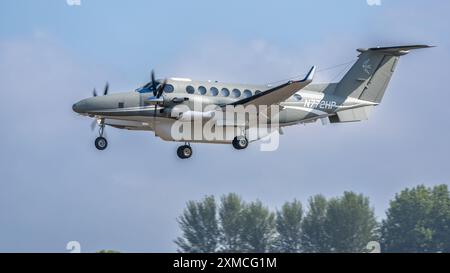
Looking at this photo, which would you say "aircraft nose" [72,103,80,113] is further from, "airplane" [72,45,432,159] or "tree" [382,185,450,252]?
"tree" [382,185,450,252]

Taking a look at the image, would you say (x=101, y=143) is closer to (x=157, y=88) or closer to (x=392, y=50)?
(x=157, y=88)

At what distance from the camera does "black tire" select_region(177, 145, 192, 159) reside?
43.3 m

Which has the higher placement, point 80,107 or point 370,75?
point 370,75

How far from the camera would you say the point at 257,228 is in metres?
55.5

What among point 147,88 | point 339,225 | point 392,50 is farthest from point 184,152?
point 339,225

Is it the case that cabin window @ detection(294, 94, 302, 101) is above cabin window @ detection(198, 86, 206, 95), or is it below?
above

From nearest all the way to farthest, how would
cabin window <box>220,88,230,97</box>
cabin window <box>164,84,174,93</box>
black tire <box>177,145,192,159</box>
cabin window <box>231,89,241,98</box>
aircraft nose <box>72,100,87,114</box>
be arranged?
aircraft nose <box>72,100,87,114</box> < cabin window <box>164,84,174,93</box> < cabin window <box>220,88,230,97</box> < cabin window <box>231,89,241,98</box> < black tire <box>177,145,192,159</box>

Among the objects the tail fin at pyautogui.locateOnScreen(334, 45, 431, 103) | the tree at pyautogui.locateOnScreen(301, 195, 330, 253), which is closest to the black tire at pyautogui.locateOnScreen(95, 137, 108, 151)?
the tail fin at pyautogui.locateOnScreen(334, 45, 431, 103)

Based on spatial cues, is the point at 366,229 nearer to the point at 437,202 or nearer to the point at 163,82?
the point at 437,202

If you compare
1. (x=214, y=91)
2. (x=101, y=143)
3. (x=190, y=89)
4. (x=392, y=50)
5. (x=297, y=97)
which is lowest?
(x=101, y=143)

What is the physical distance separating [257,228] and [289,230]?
1861 millimetres

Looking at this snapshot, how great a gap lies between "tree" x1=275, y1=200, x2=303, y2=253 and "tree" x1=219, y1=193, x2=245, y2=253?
82.3 inches

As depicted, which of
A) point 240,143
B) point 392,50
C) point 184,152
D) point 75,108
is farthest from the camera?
point 392,50
